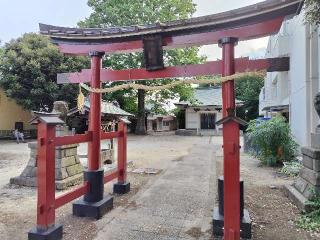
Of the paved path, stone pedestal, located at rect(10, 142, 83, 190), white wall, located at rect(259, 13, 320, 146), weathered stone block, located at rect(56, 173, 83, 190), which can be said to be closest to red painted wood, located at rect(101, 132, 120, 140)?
the paved path

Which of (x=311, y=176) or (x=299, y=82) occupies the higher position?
(x=299, y=82)

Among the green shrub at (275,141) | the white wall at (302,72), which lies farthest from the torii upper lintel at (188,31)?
the green shrub at (275,141)

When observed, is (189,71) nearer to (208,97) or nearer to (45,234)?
(45,234)

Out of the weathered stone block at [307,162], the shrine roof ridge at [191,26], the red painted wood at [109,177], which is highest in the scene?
the shrine roof ridge at [191,26]

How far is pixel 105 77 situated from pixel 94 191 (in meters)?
2.33

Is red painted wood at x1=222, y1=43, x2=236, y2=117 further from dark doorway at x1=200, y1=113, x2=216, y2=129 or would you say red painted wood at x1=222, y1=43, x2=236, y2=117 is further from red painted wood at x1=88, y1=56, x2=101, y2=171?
A: dark doorway at x1=200, y1=113, x2=216, y2=129

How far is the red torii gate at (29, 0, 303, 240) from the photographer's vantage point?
14.3 feet

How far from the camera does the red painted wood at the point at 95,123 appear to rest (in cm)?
596

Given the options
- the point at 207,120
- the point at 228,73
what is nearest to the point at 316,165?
the point at 228,73

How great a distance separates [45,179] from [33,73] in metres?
20.8

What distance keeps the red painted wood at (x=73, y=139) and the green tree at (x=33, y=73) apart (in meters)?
19.0

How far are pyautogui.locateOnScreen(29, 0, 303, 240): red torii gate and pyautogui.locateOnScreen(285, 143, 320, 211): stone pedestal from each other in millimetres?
1930

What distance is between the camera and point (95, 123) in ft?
19.7

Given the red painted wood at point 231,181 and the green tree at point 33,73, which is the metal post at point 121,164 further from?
the green tree at point 33,73
